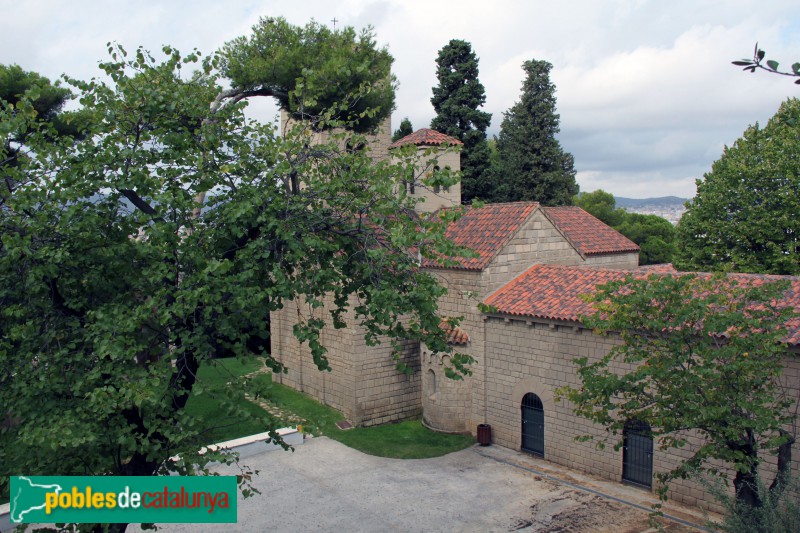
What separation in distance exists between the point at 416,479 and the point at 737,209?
2058cm

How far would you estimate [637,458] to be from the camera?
15.3m

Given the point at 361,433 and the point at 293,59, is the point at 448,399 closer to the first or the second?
the point at 361,433

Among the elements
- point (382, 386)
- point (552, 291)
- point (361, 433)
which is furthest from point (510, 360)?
point (361, 433)

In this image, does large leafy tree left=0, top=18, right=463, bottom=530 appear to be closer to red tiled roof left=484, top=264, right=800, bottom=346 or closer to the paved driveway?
the paved driveway

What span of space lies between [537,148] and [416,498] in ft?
96.8

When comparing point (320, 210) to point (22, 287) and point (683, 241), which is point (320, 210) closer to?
point (22, 287)

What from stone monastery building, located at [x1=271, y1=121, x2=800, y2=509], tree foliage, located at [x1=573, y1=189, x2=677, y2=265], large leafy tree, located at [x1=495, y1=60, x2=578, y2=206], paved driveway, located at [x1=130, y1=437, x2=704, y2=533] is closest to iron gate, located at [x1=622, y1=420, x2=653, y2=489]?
stone monastery building, located at [x1=271, y1=121, x2=800, y2=509]

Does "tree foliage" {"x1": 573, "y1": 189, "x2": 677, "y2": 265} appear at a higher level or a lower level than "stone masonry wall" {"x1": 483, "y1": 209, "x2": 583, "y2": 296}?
higher

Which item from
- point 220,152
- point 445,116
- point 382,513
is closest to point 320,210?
point 220,152

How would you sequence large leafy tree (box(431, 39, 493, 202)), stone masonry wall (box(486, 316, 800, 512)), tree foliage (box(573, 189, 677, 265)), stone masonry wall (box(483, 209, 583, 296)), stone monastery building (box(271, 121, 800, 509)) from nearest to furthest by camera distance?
stone masonry wall (box(486, 316, 800, 512)) → stone monastery building (box(271, 121, 800, 509)) → stone masonry wall (box(483, 209, 583, 296)) → large leafy tree (box(431, 39, 493, 202)) → tree foliage (box(573, 189, 677, 265))

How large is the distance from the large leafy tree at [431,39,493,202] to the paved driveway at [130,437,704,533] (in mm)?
21908

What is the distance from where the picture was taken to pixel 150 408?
7402 mm

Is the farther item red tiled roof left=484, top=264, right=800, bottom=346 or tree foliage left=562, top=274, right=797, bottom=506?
red tiled roof left=484, top=264, right=800, bottom=346

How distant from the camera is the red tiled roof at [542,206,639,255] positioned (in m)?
26.5
